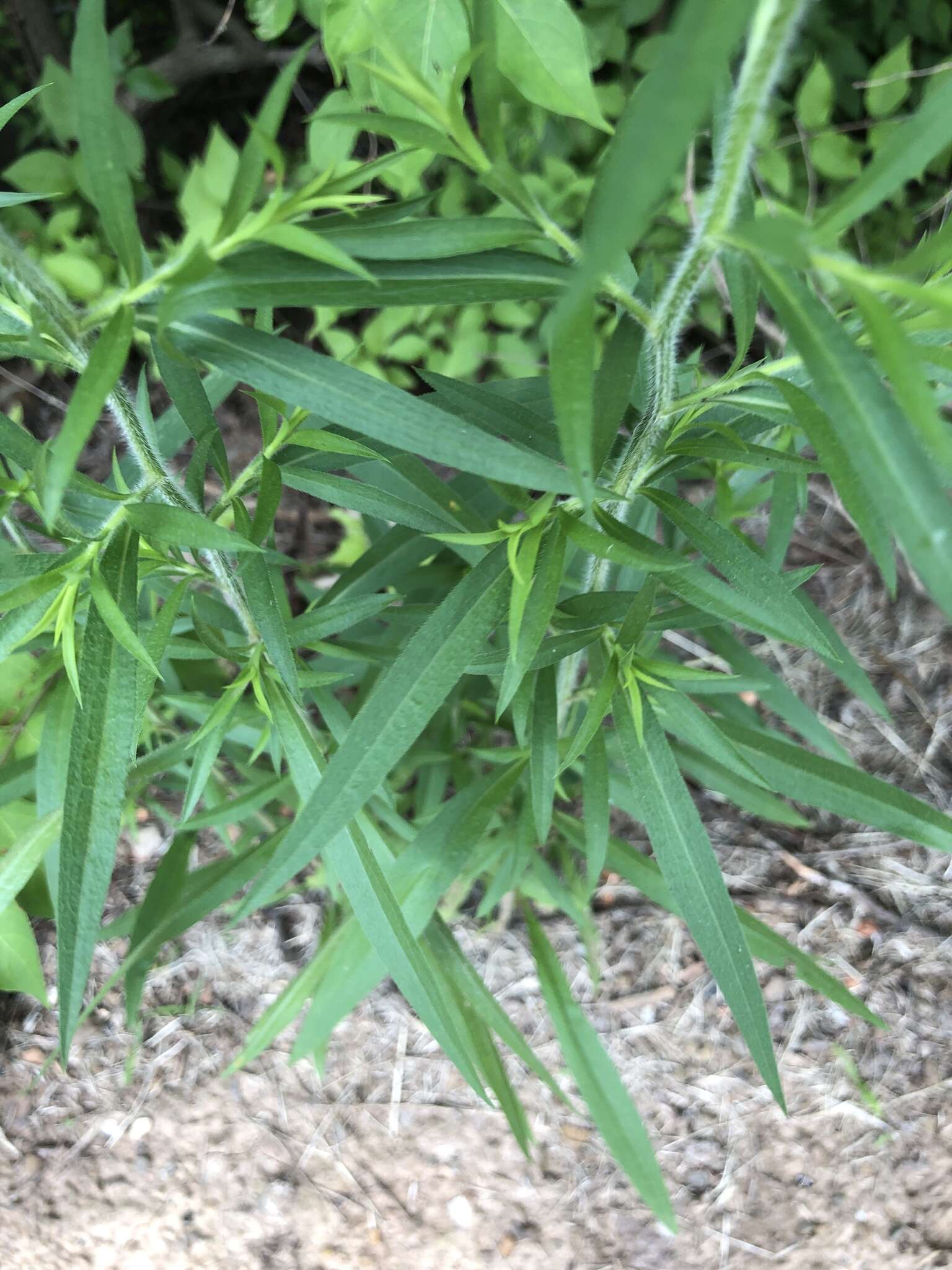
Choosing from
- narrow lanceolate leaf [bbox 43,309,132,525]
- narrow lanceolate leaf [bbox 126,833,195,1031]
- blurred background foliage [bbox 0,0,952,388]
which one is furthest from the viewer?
blurred background foliage [bbox 0,0,952,388]

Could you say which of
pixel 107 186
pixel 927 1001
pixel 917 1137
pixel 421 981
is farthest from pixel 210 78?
pixel 917 1137

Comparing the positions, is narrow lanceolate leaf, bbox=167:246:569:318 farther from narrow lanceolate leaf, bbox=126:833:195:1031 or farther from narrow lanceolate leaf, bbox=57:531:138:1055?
narrow lanceolate leaf, bbox=126:833:195:1031

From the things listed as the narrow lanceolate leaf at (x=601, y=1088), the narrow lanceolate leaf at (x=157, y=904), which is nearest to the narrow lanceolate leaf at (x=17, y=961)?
the narrow lanceolate leaf at (x=157, y=904)

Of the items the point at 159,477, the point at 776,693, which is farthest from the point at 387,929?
the point at 776,693

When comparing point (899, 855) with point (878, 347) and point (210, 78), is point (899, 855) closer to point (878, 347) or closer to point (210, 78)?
point (878, 347)

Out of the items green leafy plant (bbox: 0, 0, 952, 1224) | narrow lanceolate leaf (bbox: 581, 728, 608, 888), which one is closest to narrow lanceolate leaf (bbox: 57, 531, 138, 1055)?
green leafy plant (bbox: 0, 0, 952, 1224)
